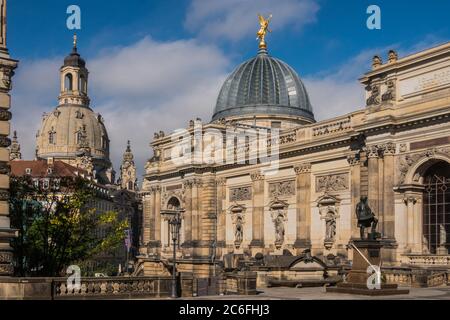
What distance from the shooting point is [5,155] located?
2255cm

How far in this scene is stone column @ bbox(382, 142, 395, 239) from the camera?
1741 inches

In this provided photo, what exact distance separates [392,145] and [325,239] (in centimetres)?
1102

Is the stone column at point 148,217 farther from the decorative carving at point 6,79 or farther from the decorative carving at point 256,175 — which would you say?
the decorative carving at point 6,79

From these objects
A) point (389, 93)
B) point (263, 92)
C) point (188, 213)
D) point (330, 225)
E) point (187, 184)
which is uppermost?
point (263, 92)

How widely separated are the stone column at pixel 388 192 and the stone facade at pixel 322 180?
2.5 inches

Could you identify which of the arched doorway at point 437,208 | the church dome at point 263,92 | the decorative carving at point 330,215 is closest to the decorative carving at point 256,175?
the decorative carving at point 330,215

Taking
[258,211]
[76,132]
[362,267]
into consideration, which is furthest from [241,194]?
[76,132]

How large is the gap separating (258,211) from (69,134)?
103047 millimetres

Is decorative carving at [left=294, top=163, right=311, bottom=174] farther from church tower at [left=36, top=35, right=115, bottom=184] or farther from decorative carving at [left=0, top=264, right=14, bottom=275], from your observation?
church tower at [left=36, top=35, right=115, bottom=184]

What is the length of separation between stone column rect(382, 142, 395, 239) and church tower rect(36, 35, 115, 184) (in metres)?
109

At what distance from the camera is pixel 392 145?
1756 inches

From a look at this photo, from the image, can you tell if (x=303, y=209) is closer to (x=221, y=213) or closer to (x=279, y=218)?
(x=279, y=218)

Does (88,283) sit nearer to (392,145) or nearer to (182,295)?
(182,295)
